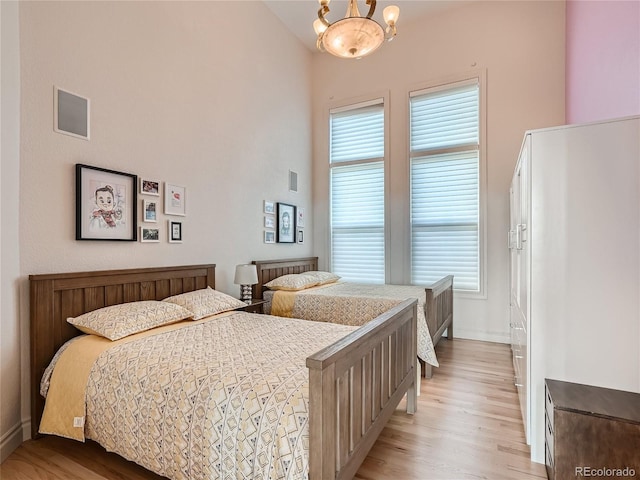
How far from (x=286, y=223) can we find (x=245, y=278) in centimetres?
133

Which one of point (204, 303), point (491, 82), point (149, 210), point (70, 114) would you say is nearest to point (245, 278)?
point (204, 303)

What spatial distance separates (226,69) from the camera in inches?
142

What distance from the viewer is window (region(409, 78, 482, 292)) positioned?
4.25m

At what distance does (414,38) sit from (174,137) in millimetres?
3540

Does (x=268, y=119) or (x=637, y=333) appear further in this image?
(x=268, y=119)

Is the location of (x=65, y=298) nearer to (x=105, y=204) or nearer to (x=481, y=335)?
(x=105, y=204)

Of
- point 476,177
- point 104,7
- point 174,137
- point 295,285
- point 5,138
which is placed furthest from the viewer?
point 476,177

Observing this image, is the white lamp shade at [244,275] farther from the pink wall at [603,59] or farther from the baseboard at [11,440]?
the pink wall at [603,59]

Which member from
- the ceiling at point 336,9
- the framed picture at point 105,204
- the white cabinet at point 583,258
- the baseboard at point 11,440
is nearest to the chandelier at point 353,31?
the white cabinet at point 583,258

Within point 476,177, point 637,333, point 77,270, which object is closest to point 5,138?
point 77,270

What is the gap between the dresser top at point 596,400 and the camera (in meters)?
1.44

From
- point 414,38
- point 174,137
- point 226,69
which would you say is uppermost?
point 414,38

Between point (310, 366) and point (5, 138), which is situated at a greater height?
point (5, 138)

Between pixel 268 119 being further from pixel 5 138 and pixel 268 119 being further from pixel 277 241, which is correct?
pixel 5 138
